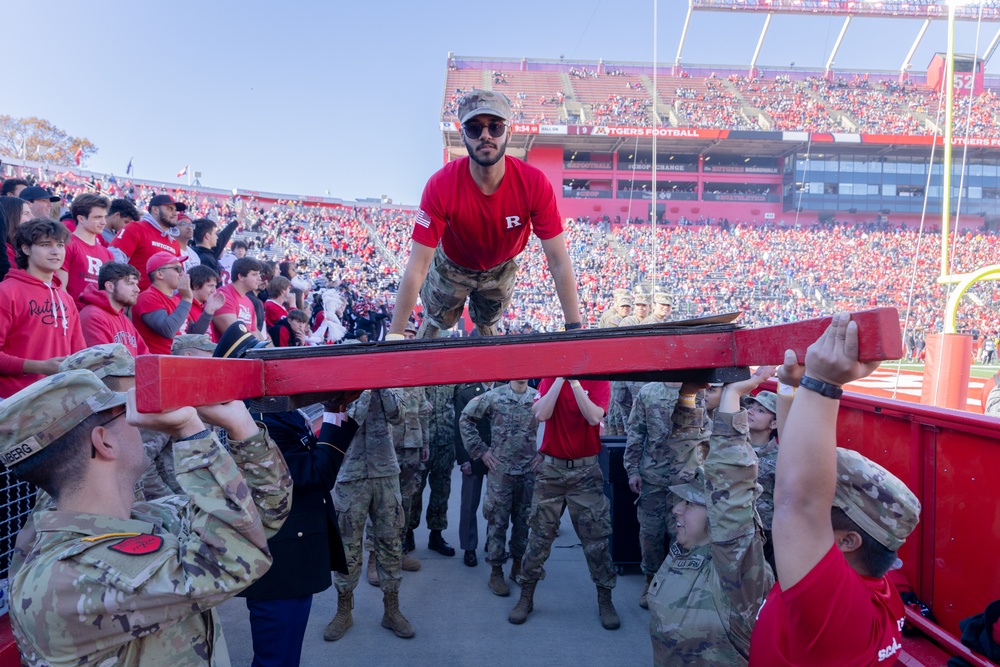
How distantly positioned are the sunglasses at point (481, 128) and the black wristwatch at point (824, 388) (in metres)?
2.33

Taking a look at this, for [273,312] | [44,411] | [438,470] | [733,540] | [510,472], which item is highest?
[44,411]

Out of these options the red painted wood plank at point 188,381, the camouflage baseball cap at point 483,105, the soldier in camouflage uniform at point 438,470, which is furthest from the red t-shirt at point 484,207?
the soldier in camouflage uniform at point 438,470

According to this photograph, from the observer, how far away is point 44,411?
164cm

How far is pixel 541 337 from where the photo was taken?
188 centimetres

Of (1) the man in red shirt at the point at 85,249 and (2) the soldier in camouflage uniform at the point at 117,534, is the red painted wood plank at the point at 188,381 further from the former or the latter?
(1) the man in red shirt at the point at 85,249

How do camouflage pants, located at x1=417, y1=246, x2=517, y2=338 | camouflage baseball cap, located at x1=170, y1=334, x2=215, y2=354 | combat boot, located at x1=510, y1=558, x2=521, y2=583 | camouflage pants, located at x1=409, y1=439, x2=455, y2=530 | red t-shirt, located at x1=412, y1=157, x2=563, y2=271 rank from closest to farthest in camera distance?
red t-shirt, located at x1=412, y1=157, x2=563, y2=271 < camouflage pants, located at x1=417, y1=246, x2=517, y2=338 < camouflage baseball cap, located at x1=170, y1=334, x2=215, y2=354 < combat boot, located at x1=510, y1=558, x2=521, y2=583 < camouflage pants, located at x1=409, y1=439, x2=455, y2=530

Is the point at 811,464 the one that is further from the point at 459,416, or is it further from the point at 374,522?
the point at 459,416

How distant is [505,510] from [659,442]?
161 centimetres

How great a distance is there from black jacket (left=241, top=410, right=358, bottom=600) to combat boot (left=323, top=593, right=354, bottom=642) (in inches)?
64.6

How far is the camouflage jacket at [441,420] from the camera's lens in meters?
6.76

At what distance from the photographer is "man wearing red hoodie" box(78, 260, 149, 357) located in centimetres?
481

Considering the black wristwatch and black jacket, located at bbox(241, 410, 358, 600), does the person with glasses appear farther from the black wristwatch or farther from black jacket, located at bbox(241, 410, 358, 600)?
the black wristwatch

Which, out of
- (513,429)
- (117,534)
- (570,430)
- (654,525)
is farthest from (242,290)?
(117,534)

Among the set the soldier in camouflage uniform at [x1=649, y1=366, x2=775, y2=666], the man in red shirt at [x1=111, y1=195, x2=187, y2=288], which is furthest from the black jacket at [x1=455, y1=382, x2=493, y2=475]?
the man in red shirt at [x1=111, y1=195, x2=187, y2=288]
